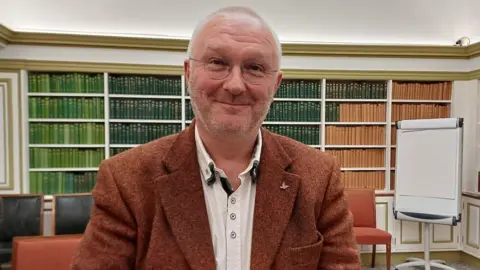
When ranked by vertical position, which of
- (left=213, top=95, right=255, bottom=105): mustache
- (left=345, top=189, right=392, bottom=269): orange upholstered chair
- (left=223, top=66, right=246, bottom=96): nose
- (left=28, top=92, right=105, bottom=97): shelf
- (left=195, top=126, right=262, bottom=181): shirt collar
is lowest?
(left=345, top=189, right=392, bottom=269): orange upholstered chair

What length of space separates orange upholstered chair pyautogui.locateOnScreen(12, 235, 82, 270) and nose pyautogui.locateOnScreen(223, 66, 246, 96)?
4.67 ft

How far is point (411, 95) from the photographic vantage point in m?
4.28

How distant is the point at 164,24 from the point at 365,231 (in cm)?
334

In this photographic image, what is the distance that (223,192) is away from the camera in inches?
36.9

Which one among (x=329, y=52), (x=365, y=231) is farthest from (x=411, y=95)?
(x=365, y=231)

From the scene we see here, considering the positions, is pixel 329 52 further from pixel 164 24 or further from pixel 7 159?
pixel 7 159

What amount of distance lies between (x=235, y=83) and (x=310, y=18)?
3.78 meters

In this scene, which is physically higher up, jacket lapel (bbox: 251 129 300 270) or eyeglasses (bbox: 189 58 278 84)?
eyeglasses (bbox: 189 58 278 84)

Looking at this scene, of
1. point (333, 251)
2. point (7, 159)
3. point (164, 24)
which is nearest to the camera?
point (333, 251)

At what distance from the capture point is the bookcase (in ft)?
12.5

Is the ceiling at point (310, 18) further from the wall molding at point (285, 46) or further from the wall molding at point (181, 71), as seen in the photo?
the wall molding at point (181, 71)

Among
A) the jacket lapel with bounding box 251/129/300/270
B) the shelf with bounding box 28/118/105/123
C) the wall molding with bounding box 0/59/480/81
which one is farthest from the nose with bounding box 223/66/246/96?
the shelf with bounding box 28/118/105/123

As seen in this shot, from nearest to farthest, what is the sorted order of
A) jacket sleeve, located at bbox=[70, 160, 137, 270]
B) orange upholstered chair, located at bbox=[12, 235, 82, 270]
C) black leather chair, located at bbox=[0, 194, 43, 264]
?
jacket sleeve, located at bbox=[70, 160, 137, 270], orange upholstered chair, located at bbox=[12, 235, 82, 270], black leather chair, located at bbox=[0, 194, 43, 264]

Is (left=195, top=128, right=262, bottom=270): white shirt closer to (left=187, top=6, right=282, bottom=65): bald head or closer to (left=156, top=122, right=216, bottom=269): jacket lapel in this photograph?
(left=156, top=122, right=216, bottom=269): jacket lapel
